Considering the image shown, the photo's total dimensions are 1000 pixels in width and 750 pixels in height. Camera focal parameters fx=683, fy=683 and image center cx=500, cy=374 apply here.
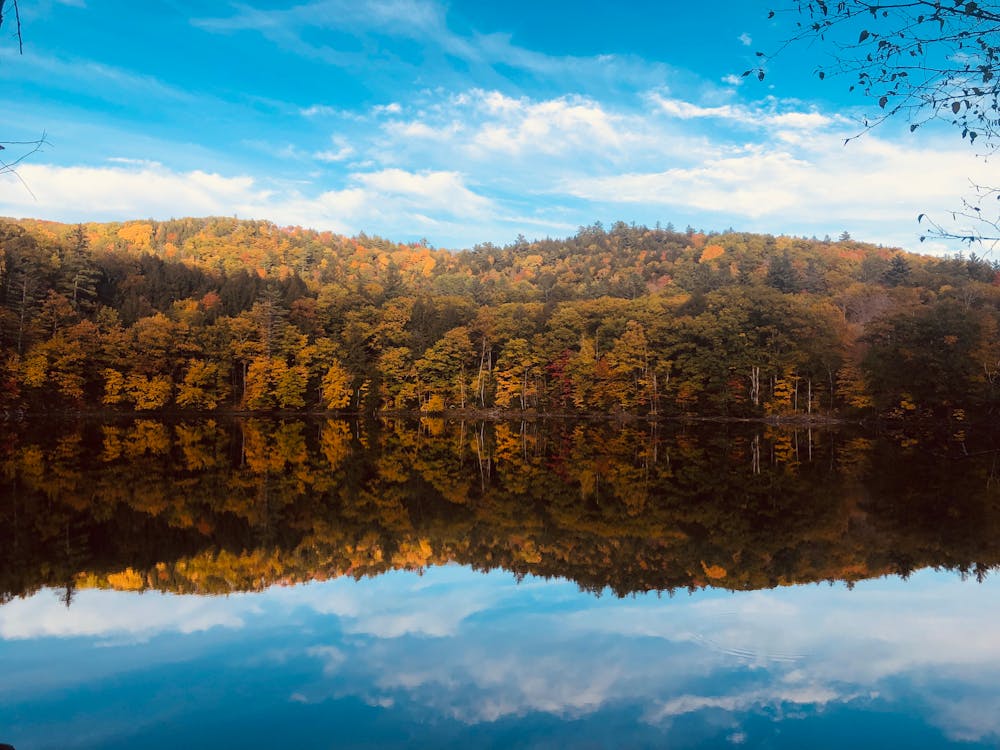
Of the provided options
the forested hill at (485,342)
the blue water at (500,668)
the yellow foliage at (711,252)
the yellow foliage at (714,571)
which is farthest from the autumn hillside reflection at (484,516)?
the yellow foliage at (711,252)

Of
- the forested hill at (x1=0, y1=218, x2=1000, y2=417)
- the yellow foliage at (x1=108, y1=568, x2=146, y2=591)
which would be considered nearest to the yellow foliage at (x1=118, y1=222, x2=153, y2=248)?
the forested hill at (x1=0, y1=218, x2=1000, y2=417)

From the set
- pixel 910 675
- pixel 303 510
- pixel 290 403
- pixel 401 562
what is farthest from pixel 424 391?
pixel 910 675

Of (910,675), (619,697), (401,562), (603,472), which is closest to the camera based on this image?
(619,697)

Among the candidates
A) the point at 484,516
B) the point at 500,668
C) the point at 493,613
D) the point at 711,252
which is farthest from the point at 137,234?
the point at 500,668

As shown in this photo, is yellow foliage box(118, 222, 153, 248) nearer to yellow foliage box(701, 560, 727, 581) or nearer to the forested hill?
the forested hill

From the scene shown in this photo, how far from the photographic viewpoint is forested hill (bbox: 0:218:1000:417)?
4094 centimetres

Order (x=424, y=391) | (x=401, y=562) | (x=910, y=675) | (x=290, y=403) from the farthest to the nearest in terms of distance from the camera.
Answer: (x=424, y=391)
(x=290, y=403)
(x=401, y=562)
(x=910, y=675)

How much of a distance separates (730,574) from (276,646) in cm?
581

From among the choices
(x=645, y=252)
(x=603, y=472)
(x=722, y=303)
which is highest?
(x=645, y=252)

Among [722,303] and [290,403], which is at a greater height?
[722,303]

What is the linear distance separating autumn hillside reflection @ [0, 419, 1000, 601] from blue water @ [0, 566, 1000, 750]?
93 cm

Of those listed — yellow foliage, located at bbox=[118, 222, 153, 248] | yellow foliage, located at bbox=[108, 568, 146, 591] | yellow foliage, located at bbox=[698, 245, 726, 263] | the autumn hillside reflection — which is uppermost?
yellow foliage, located at bbox=[118, 222, 153, 248]

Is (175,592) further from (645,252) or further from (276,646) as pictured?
(645,252)

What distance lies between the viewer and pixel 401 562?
32.1 ft
